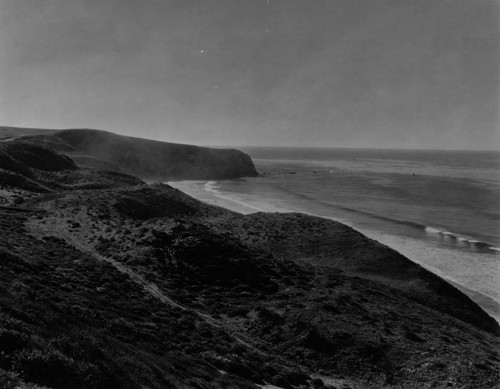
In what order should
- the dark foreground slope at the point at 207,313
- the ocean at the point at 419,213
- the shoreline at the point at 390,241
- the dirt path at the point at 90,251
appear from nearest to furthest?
the dark foreground slope at the point at 207,313
the dirt path at the point at 90,251
the shoreline at the point at 390,241
the ocean at the point at 419,213

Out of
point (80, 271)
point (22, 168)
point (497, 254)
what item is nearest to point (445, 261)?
point (497, 254)

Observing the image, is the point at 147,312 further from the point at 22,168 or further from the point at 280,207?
the point at 280,207

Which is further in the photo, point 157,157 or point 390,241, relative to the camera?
point 157,157

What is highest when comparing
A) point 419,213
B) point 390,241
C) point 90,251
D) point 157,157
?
point 157,157

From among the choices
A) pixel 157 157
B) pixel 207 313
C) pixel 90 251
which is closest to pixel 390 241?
pixel 207 313

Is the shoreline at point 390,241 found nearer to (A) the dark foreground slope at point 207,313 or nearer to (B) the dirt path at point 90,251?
(A) the dark foreground slope at point 207,313

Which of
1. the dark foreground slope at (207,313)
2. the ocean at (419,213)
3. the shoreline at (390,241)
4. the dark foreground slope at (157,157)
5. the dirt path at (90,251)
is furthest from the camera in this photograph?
the dark foreground slope at (157,157)

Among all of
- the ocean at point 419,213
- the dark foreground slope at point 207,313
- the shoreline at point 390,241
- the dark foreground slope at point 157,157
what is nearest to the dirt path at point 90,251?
the dark foreground slope at point 207,313

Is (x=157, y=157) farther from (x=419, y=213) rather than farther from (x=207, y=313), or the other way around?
(x=207, y=313)
